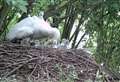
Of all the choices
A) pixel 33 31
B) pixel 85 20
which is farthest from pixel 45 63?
pixel 85 20

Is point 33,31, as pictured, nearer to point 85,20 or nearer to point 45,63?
point 45,63

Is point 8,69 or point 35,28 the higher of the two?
point 35,28

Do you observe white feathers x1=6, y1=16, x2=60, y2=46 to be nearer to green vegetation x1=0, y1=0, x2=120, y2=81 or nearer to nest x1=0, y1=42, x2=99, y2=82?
nest x1=0, y1=42, x2=99, y2=82

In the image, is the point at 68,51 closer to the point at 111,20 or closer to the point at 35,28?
the point at 35,28

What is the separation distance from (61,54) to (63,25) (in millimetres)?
3216

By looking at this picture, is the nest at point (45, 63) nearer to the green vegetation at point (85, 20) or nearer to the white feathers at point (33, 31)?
the white feathers at point (33, 31)

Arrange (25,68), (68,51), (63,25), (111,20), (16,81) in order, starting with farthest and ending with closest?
1. (63,25)
2. (111,20)
3. (68,51)
4. (25,68)
5. (16,81)

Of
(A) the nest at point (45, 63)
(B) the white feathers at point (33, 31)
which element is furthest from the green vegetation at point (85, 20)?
(A) the nest at point (45, 63)

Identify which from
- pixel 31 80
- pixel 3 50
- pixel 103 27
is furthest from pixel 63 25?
pixel 31 80

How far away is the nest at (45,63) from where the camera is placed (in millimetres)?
4812

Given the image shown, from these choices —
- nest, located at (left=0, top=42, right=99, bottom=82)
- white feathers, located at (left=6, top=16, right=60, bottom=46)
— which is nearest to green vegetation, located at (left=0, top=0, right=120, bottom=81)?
white feathers, located at (left=6, top=16, right=60, bottom=46)

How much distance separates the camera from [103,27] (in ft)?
24.2

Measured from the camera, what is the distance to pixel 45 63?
5.05 meters

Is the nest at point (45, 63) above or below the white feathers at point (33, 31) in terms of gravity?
below
